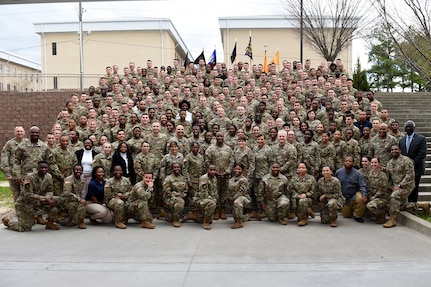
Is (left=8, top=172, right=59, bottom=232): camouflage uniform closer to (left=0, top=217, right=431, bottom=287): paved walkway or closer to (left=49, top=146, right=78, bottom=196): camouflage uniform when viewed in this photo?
(left=0, top=217, right=431, bottom=287): paved walkway

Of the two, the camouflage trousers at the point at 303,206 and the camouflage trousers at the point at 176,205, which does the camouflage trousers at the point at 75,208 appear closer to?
the camouflage trousers at the point at 176,205

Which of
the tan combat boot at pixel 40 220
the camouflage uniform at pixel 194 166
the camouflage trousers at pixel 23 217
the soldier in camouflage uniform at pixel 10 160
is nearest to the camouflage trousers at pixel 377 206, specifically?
the camouflage uniform at pixel 194 166

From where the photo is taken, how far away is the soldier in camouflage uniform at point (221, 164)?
9.33 meters

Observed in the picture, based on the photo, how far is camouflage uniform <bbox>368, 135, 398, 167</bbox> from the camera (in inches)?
375

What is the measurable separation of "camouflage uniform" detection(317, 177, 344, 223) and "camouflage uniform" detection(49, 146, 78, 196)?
4964 millimetres

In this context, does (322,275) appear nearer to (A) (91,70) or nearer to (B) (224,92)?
(B) (224,92)

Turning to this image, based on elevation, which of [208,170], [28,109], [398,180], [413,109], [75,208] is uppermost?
[28,109]

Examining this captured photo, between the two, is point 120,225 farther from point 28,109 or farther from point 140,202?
point 28,109

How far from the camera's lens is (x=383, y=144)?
31.4ft

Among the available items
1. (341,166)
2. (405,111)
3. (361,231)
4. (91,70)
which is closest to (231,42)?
(91,70)

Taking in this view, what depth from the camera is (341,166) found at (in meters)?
9.88

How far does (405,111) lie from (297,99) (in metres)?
5.21

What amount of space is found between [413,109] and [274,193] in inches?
379

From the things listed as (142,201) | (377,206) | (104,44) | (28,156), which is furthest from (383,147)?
(104,44)
